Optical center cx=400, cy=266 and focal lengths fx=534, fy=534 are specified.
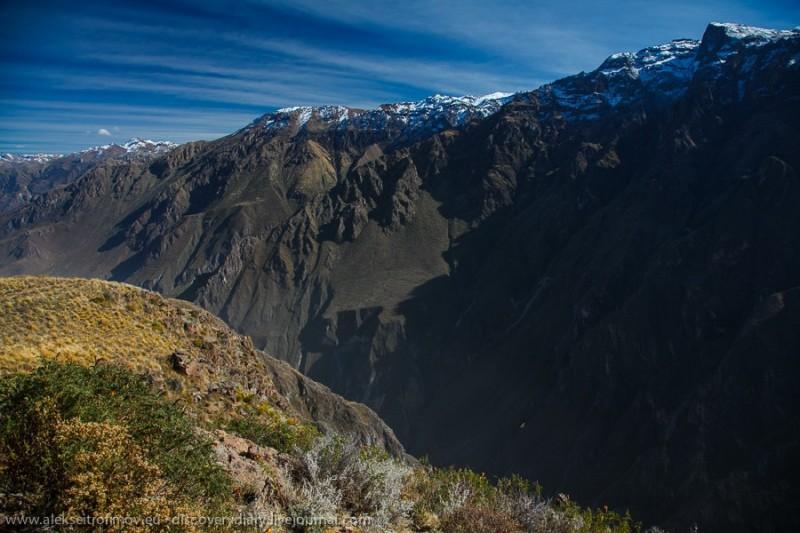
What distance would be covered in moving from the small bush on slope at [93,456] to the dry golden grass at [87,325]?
8.25 m

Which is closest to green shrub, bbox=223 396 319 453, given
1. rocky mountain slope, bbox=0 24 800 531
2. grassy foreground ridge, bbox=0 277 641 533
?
A: grassy foreground ridge, bbox=0 277 641 533

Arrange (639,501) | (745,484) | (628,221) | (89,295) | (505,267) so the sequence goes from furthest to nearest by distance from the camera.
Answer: (505,267) → (628,221) → (639,501) → (745,484) → (89,295)

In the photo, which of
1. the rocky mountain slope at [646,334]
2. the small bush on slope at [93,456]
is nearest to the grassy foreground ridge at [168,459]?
the small bush on slope at [93,456]

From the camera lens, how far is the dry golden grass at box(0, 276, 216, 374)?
16.1 metres

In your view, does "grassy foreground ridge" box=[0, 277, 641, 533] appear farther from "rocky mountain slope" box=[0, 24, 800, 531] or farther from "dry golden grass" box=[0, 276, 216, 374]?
"rocky mountain slope" box=[0, 24, 800, 531]

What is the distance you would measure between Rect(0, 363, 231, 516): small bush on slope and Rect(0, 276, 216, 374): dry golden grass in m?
8.25

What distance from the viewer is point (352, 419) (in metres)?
78.1

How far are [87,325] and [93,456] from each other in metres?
15.4

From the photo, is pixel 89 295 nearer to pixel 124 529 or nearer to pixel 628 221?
pixel 124 529

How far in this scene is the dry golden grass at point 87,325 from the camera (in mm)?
16109

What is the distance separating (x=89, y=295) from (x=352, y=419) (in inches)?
2373

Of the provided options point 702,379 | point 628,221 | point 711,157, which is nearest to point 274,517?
point 702,379

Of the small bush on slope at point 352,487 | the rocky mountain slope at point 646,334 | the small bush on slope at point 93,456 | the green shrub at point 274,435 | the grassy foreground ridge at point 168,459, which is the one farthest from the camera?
the rocky mountain slope at point 646,334

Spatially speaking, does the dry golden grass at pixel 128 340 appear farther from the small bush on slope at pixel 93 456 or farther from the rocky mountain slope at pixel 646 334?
the rocky mountain slope at pixel 646 334
